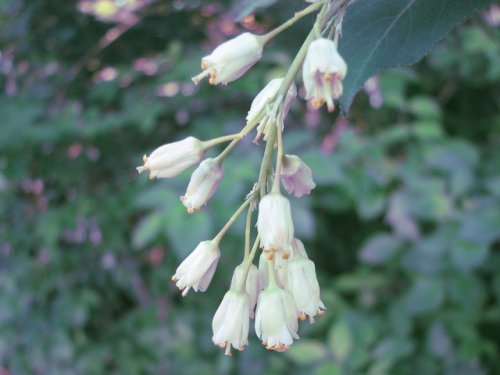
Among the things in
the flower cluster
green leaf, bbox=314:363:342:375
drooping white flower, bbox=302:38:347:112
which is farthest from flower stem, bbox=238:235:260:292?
green leaf, bbox=314:363:342:375

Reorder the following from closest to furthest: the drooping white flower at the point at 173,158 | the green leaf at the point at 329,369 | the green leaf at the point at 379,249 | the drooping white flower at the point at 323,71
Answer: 1. the drooping white flower at the point at 323,71
2. the drooping white flower at the point at 173,158
3. the green leaf at the point at 329,369
4. the green leaf at the point at 379,249

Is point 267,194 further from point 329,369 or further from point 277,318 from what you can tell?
point 329,369

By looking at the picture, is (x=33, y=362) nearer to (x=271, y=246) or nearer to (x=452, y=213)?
(x=452, y=213)

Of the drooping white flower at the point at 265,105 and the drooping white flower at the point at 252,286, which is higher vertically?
the drooping white flower at the point at 265,105

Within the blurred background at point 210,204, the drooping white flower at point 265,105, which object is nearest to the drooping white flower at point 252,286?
the drooping white flower at point 265,105

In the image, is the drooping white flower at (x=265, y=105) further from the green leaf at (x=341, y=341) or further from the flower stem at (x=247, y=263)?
the green leaf at (x=341, y=341)

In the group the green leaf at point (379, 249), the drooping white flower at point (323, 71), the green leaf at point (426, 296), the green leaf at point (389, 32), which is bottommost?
the drooping white flower at point (323, 71)

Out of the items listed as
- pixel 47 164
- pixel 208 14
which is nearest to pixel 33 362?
pixel 47 164
